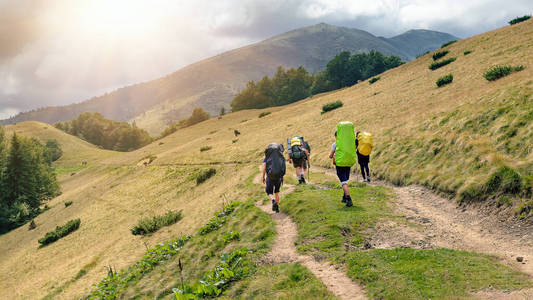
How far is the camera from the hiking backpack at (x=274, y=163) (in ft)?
37.9

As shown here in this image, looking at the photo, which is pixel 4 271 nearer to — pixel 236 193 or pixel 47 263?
pixel 47 263

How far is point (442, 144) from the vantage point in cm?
1480

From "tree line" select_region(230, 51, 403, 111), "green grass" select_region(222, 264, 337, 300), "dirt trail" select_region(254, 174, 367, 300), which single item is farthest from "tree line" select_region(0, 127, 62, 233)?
"tree line" select_region(230, 51, 403, 111)

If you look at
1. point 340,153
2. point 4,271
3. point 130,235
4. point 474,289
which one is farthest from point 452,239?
point 4,271

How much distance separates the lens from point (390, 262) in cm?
645

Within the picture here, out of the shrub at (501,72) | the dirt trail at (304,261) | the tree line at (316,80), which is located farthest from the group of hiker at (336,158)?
the tree line at (316,80)

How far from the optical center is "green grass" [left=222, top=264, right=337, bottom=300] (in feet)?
19.4

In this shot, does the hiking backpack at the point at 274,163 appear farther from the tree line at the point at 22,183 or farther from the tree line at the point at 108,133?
the tree line at the point at 108,133

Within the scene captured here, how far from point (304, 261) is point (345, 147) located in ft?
16.2

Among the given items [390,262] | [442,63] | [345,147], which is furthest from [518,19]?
[390,262]

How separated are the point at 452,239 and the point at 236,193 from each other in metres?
13.2

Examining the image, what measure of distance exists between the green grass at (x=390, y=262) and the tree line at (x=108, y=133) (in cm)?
15292

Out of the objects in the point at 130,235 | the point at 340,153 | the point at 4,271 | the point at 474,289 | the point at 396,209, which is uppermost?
the point at 340,153

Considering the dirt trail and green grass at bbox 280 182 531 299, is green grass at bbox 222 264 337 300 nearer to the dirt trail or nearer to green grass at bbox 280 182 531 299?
the dirt trail
